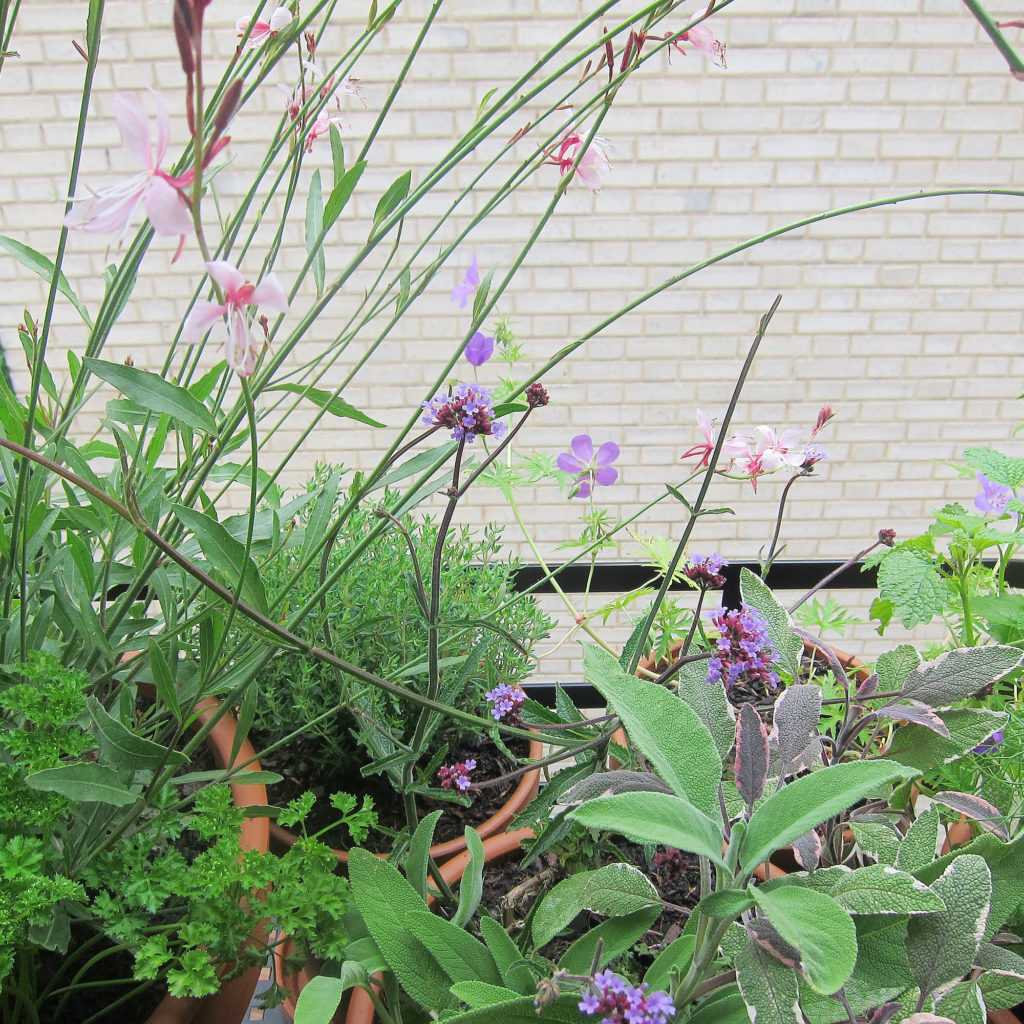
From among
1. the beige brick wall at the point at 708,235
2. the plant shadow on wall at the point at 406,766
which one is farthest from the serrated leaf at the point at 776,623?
the beige brick wall at the point at 708,235

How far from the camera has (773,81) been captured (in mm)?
2170

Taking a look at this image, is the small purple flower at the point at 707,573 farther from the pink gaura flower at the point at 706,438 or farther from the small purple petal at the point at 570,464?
the small purple petal at the point at 570,464

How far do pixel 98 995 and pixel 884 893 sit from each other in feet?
1.80

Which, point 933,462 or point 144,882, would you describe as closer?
point 144,882

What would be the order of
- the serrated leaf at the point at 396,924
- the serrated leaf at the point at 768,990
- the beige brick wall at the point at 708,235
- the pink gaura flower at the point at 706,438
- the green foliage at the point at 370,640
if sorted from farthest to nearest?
the beige brick wall at the point at 708,235, the green foliage at the point at 370,640, the pink gaura flower at the point at 706,438, the serrated leaf at the point at 396,924, the serrated leaf at the point at 768,990

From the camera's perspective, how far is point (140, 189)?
33 centimetres

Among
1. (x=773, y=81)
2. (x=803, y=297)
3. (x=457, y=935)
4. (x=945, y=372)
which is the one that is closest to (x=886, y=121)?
(x=773, y=81)

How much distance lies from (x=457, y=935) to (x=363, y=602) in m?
0.43

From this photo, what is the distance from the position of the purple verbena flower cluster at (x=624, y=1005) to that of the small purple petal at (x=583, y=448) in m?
0.52

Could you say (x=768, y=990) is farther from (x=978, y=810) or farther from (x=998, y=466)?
(x=998, y=466)

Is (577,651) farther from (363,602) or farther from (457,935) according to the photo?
(457,935)

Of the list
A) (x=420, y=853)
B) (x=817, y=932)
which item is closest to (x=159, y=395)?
(x=420, y=853)

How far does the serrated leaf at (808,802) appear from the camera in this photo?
1.40ft

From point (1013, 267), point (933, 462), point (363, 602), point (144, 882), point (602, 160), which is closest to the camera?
point (144, 882)
